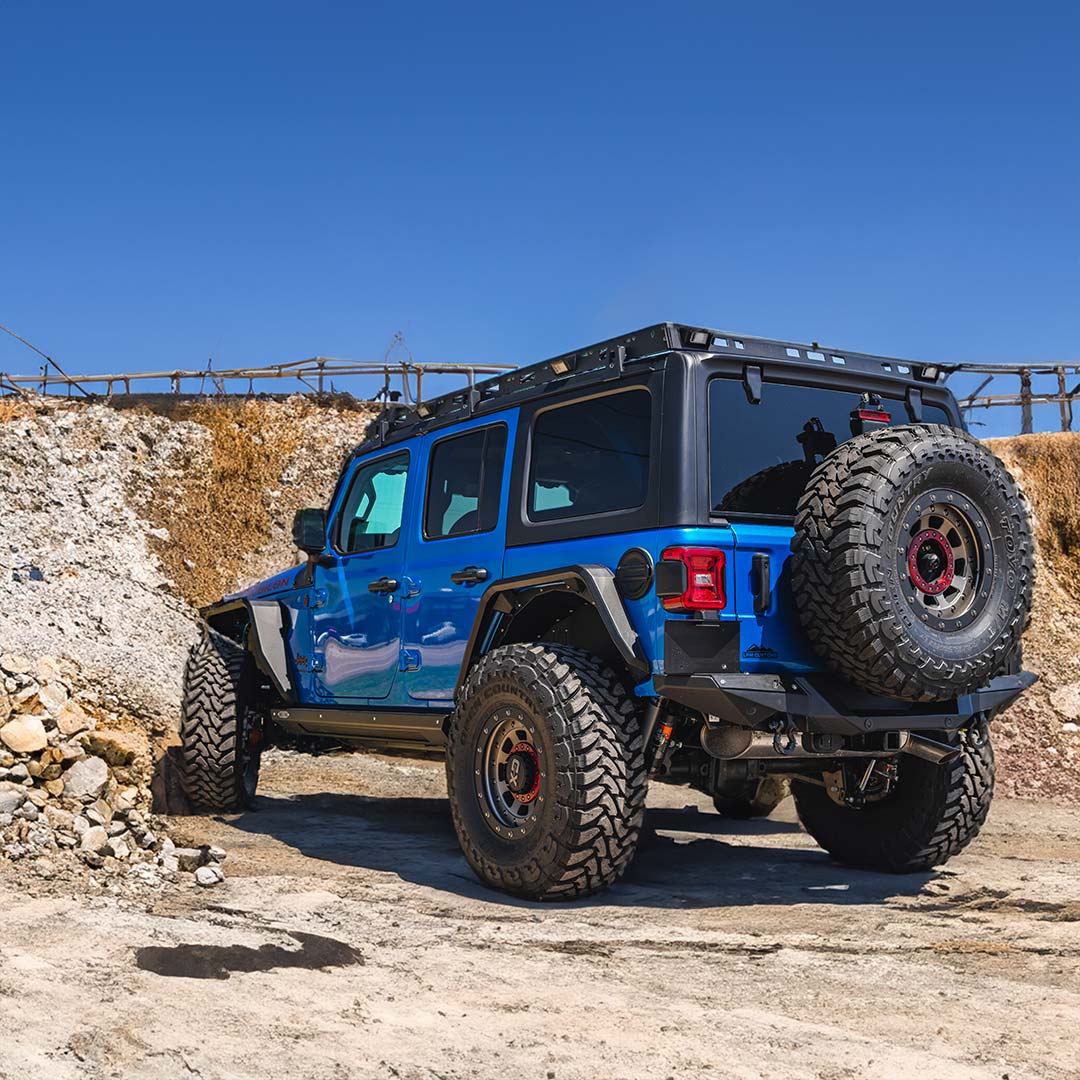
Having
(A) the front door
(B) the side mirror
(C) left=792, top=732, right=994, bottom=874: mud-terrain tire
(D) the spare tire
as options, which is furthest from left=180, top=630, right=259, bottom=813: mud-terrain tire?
(D) the spare tire

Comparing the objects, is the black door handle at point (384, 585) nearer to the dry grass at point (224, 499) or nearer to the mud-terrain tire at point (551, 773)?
the mud-terrain tire at point (551, 773)

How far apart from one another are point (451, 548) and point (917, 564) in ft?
8.13

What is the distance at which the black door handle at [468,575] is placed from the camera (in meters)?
6.21

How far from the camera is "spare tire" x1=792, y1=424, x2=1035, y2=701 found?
4906mm

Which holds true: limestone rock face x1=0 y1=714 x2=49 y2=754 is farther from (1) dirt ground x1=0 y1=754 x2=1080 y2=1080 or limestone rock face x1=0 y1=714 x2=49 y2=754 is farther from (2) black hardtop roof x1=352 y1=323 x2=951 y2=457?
(2) black hardtop roof x1=352 y1=323 x2=951 y2=457

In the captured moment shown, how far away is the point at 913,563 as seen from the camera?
16.9 ft

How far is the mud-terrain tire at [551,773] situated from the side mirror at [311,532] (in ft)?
7.56

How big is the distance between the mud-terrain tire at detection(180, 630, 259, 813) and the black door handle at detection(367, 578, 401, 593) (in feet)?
5.35

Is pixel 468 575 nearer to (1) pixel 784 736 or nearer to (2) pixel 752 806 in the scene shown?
(1) pixel 784 736

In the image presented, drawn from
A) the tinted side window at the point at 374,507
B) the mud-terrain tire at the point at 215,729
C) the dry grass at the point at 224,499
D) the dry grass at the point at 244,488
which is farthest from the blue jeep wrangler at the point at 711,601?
the dry grass at the point at 244,488

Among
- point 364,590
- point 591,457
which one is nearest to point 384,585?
point 364,590

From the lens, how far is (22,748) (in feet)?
22.4

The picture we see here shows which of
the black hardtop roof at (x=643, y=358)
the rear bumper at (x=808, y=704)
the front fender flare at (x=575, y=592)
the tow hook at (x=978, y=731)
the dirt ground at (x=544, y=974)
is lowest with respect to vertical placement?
the dirt ground at (x=544, y=974)

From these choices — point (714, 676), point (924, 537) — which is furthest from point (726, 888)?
point (924, 537)
